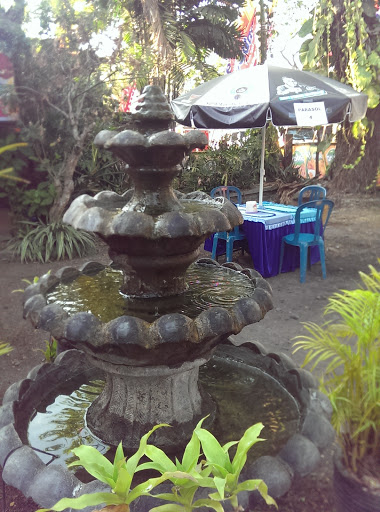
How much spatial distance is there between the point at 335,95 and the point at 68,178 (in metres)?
4.71

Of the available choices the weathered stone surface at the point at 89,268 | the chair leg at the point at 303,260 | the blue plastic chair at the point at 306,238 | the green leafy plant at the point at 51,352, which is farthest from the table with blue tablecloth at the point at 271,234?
the green leafy plant at the point at 51,352

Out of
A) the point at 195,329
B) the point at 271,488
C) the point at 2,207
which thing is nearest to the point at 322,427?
the point at 271,488

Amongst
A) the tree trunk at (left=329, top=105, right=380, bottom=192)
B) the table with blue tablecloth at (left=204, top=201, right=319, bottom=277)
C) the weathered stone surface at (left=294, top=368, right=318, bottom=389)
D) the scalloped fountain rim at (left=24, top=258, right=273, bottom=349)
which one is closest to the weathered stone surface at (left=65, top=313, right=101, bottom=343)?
the scalloped fountain rim at (left=24, top=258, right=273, bottom=349)

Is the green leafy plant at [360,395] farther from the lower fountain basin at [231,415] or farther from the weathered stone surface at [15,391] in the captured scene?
the weathered stone surface at [15,391]

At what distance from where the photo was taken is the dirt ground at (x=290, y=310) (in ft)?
7.85

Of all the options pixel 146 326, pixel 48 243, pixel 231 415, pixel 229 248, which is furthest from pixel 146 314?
pixel 48 243

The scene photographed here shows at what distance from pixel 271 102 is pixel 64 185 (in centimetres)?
416

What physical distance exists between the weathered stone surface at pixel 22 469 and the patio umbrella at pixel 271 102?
494 centimetres

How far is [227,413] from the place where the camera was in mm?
2932

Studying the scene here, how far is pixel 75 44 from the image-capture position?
7.79m

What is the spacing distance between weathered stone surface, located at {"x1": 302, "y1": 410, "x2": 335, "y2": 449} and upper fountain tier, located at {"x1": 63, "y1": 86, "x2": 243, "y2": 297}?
3.30 feet

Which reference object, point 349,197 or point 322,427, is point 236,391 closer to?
point 322,427

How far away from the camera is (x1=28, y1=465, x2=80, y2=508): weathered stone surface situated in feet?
6.42

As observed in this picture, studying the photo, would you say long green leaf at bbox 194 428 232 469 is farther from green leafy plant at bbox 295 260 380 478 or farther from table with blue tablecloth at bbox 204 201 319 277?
table with blue tablecloth at bbox 204 201 319 277
